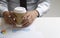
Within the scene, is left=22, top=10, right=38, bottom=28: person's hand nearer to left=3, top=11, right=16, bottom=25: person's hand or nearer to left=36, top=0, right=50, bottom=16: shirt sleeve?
left=3, top=11, right=16, bottom=25: person's hand

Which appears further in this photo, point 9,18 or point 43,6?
point 43,6

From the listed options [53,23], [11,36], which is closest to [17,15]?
[11,36]

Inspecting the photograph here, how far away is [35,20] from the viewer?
2.96ft

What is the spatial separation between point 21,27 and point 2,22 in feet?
0.44

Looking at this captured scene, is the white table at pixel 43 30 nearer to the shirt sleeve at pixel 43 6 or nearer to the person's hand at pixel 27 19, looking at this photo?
the person's hand at pixel 27 19

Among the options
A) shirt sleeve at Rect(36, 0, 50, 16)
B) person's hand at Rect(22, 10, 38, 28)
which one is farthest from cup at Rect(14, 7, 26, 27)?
shirt sleeve at Rect(36, 0, 50, 16)

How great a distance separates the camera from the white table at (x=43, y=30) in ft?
2.59

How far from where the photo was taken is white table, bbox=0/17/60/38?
789mm

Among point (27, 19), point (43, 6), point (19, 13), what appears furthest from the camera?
point (43, 6)

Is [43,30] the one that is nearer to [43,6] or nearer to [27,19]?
[27,19]

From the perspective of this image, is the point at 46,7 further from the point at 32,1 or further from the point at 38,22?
the point at 38,22

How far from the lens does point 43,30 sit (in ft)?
2.72

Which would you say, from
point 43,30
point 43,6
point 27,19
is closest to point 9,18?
point 27,19

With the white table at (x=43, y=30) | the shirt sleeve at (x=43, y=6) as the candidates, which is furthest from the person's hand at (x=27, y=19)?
the shirt sleeve at (x=43, y=6)
